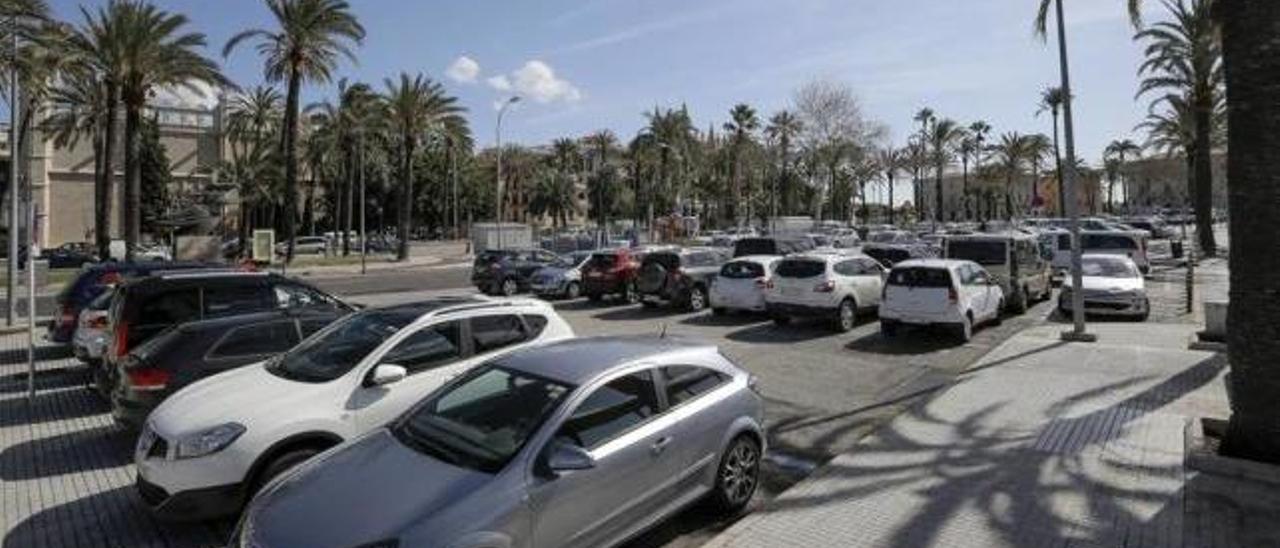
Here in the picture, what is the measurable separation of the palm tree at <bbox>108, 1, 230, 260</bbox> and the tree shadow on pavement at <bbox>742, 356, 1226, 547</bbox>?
30.2 m

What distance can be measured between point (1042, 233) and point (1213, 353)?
61.7ft

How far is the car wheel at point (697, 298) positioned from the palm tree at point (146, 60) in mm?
21366

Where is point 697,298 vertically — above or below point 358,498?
above

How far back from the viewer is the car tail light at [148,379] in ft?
27.2

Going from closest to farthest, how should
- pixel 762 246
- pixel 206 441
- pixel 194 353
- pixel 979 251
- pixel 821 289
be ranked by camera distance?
pixel 206 441 < pixel 194 353 < pixel 821 289 < pixel 979 251 < pixel 762 246

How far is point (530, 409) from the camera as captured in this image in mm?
5594

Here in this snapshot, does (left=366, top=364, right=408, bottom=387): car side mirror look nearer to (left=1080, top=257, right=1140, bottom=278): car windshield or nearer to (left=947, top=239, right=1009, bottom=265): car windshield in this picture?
(left=947, top=239, right=1009, bottom=265): car windshield

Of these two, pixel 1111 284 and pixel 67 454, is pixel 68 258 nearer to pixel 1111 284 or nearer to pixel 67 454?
pixel 67 454

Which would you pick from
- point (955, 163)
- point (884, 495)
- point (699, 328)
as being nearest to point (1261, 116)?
point (884, 495)

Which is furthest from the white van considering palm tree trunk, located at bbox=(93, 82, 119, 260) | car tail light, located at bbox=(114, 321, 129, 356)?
palm tree trunk, located at bbox=(93, 82, 119, 260)

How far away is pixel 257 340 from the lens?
30.3ft

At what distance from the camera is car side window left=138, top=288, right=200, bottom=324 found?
10438 millimetres

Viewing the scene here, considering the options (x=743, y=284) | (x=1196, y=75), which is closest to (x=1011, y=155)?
(x=1196, y=75)

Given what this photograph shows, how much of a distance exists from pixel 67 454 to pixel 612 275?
52.2 ft
